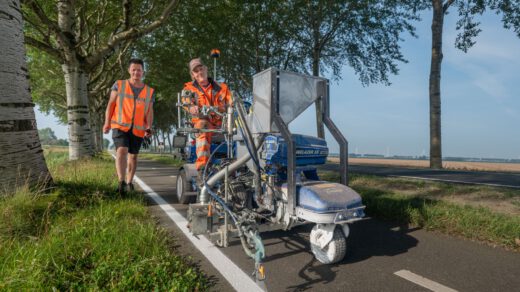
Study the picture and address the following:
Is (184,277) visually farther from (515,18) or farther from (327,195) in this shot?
(515,18)

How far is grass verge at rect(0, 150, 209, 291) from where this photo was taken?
2078 mm

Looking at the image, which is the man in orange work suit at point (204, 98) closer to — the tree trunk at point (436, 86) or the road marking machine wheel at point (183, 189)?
the road marking machine wheel at point (183, 189)

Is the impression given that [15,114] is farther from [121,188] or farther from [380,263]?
[380,263]

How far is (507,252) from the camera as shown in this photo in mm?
3027

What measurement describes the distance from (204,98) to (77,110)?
27.4ft

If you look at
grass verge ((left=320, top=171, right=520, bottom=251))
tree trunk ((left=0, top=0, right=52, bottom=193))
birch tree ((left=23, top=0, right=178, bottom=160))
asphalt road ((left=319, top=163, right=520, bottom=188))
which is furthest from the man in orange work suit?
birch tree ((left=23, top=0, right=178, bottom=160))

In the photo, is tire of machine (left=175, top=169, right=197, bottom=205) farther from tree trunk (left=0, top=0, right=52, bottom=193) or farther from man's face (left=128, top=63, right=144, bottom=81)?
tree trunk (left=0, top=0, right=52, bottom=193)

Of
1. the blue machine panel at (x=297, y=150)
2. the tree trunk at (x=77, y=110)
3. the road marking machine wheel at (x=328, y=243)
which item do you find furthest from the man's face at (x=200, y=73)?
the tree trunk at (x=77, y=110)

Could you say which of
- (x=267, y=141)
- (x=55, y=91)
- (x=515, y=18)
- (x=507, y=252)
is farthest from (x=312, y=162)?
(x=55, y=91)

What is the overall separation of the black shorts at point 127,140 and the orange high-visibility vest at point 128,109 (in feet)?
0.28

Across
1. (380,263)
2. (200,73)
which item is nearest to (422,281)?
(380,263)

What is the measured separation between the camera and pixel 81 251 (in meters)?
2.46

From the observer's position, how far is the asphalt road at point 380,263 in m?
2.36

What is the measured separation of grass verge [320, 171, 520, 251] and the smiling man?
4.00m
